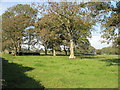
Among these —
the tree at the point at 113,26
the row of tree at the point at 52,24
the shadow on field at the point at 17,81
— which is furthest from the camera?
the row of tree at the point at 52,24

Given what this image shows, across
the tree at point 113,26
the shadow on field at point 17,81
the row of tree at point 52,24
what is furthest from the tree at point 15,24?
the shadow on field at point 17,81

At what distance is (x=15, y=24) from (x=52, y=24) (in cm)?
2090

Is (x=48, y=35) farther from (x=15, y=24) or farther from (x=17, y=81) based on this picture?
(x=17, y=81)

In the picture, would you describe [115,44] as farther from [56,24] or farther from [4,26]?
[4,26]

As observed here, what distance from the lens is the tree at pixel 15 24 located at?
52344 mm

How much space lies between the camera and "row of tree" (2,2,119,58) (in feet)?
92.8

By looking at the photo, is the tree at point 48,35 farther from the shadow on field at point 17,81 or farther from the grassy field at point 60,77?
the shadow on field at point 17,81

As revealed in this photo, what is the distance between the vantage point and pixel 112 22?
66.5 ft

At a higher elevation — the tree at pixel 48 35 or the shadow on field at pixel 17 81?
the tree at pixel 48 35

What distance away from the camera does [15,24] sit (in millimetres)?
53562

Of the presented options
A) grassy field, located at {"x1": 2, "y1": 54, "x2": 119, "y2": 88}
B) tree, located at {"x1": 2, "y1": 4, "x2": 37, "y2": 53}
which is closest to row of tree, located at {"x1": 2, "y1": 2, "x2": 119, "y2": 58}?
tree, located at {"x1": 2, "y1": 4, "x2": 37, "y2": 53}

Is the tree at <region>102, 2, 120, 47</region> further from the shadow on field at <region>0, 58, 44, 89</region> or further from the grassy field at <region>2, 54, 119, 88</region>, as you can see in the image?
the shadow on field at <region>0, 58, 44, 89</region>

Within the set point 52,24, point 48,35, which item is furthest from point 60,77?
point 48,35

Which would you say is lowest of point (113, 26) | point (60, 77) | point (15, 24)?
point (60, 77)
